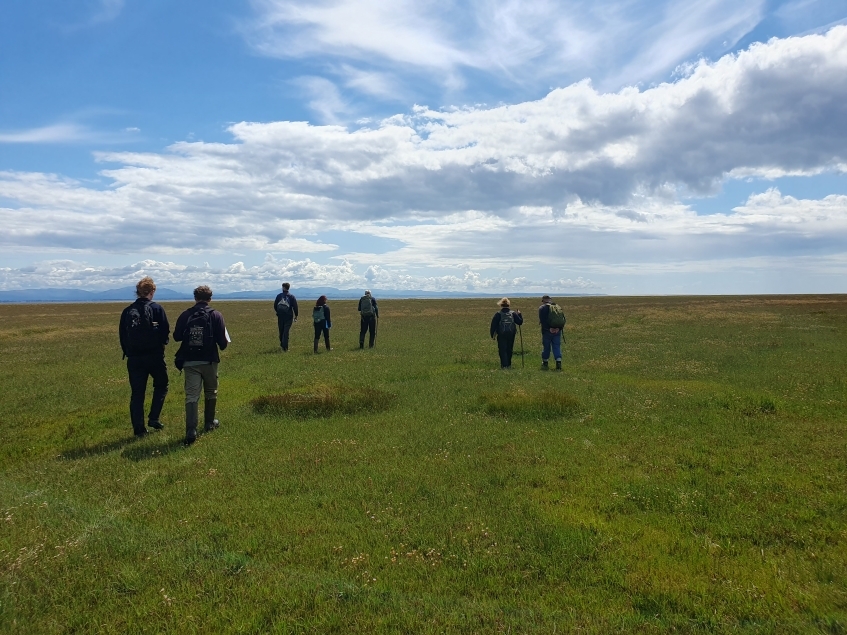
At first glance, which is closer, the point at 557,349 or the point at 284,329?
the point at 557,349

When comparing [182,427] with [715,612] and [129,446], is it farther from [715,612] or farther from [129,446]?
[715,612]

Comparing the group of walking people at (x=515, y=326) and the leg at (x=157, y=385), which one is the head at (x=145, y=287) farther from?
the group of walking people at (x=515, y=326)

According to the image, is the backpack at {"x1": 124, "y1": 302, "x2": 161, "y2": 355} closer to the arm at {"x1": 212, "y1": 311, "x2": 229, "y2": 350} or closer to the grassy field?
the arm at {"x1": 212, "y1": 311, "x2": 229, "y2": 350}

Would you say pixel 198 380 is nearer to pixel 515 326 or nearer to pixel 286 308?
pixel 515 326

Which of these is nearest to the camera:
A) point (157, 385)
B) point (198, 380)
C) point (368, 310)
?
point (198, 380)

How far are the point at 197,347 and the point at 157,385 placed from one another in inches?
73.3

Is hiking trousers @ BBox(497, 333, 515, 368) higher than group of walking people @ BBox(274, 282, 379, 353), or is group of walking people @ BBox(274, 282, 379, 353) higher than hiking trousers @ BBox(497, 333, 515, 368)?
group of walking people @ BBox(274, 282, 379, 353)

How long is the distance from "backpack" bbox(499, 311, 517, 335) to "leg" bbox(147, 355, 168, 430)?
11.0 meters

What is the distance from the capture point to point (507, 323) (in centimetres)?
1916

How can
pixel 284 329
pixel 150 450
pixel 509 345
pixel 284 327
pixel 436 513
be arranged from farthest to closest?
pixel 284 329
pixel 284 327
pixel 509 345
pixel 150 450
pixel 436 513

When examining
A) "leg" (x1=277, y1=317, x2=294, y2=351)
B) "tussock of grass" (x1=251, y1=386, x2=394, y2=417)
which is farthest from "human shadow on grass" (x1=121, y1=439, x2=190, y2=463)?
"leg" (x1=277, y1=317, x2=294, y2=351)

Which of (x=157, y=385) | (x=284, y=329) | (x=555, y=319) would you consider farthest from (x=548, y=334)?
(x=157, y=385)

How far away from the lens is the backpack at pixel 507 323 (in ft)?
62.8

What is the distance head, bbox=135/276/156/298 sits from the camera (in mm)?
11445
